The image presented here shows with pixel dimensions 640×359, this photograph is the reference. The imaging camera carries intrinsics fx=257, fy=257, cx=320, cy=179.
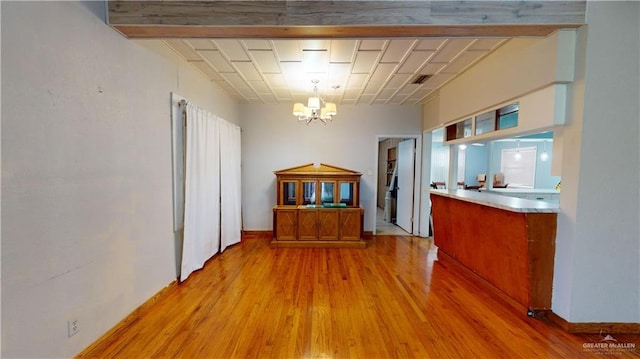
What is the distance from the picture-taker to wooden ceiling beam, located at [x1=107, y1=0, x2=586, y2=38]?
6.58ft

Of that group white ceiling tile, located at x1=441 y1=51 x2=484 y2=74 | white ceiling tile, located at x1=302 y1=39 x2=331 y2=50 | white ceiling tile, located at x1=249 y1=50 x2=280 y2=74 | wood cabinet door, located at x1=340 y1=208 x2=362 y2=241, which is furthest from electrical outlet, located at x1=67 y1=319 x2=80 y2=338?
white ceiling tile, located at x1=441 y1=51 x2=484 y2=74

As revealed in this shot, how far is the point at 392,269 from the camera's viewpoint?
11.6 feet

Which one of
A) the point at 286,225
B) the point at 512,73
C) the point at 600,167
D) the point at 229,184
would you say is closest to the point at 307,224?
the point at 286,225

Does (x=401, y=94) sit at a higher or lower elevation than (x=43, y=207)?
higher

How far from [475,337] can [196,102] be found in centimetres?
400

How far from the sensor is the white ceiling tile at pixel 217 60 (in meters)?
Answer: 2.93

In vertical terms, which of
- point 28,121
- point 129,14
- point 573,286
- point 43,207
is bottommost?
point 573,286

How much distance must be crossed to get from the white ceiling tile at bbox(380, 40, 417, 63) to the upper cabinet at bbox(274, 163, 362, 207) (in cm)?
212

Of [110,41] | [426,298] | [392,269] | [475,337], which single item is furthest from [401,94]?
[110,41]

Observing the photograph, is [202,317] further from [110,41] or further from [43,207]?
[110,41]

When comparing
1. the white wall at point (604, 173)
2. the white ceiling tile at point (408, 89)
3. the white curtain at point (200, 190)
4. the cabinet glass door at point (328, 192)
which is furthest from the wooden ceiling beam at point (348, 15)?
the cabinet glass door at point (328, 192)

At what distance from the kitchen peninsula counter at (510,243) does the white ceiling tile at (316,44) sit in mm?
2340

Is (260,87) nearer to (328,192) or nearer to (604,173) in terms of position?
(328,192)

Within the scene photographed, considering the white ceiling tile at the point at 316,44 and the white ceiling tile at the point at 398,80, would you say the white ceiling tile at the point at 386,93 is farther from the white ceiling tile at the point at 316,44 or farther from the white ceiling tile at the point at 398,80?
the white ceiling tile at the point at 316,44
